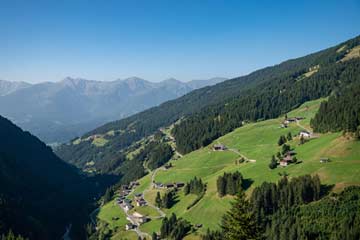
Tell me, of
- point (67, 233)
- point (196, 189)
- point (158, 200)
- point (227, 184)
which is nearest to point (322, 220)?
point (227, 184)

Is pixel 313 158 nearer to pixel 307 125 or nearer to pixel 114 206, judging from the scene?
pixel 307 125

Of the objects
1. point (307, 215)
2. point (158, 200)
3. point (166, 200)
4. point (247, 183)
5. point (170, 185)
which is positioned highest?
point (247, 183)

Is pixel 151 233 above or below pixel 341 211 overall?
below

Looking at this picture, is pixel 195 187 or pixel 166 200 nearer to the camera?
pixel 195 187

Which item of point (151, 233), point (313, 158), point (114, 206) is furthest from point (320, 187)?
point (114, 206)

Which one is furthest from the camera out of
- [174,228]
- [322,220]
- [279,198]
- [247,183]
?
[247,183]

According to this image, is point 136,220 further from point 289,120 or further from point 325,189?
point 289,120

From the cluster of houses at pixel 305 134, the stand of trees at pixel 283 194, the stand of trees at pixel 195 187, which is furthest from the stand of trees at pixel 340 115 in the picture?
the stand of trees at pixel 195 187
